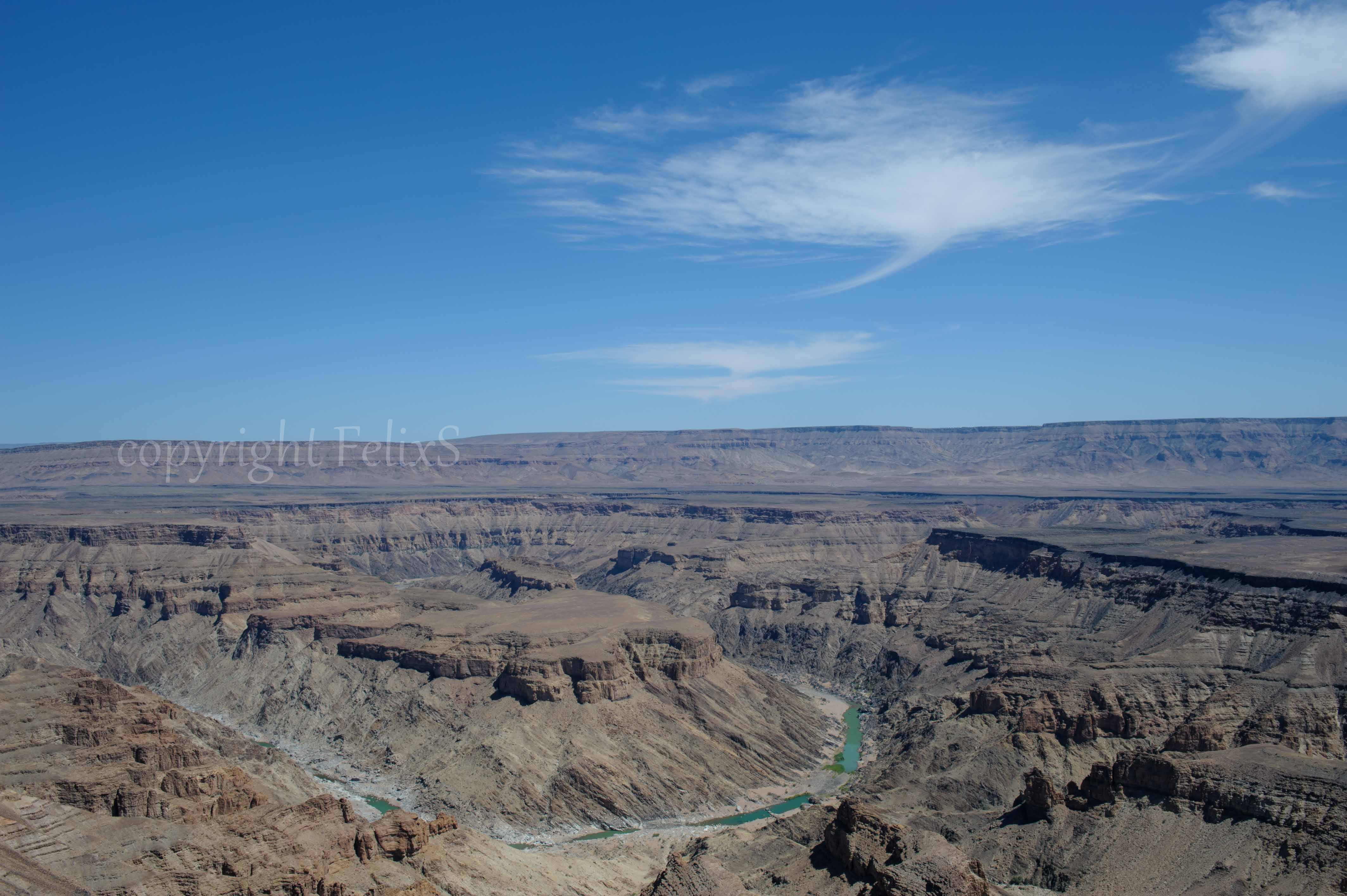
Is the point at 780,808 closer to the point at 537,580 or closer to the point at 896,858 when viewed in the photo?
the point at 896,858

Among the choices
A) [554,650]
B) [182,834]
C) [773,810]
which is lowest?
[773,810]

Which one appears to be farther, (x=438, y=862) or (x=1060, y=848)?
(x=1060, y=848)

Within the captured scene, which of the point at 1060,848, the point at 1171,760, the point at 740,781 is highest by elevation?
the point at 1171,760

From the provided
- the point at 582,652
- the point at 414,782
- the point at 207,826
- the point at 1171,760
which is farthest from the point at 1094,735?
the point at 207,826

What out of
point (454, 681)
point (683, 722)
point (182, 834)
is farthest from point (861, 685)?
point (182, 834)

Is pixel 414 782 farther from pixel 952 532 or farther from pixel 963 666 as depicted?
pixel 952 532

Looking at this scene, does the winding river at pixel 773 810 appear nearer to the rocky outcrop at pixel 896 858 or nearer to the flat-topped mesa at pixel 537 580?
the rocky outcrop at pixel 896 858

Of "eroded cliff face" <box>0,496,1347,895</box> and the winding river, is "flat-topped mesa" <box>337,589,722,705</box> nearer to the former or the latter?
"eroded cliff face" <box>0,496,1347,895</box>
